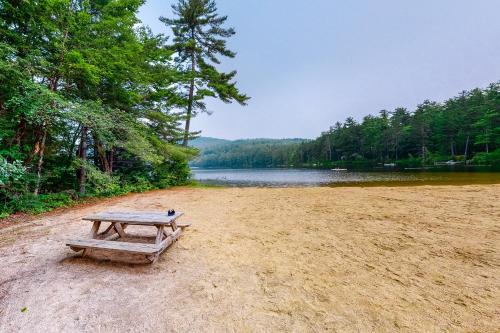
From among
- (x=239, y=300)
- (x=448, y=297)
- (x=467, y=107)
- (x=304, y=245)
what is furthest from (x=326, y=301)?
(x=467, y=107)

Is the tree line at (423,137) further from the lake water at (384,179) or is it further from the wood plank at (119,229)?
the wood plank at (119,229)

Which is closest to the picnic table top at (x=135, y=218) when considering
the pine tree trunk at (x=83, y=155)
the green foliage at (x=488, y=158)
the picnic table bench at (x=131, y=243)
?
the picnic table bench at (x=131, y=243)

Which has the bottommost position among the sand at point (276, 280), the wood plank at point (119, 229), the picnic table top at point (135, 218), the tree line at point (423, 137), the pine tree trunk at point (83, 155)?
the sand at point (276, 280)

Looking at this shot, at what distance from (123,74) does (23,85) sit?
11.2 ft

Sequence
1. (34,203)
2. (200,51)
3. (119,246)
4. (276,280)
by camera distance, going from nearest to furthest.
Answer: (276,280), (119,246), (34,203), (200,51)

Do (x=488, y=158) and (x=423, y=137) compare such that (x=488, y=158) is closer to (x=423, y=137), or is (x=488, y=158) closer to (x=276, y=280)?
(x=423, y=137)

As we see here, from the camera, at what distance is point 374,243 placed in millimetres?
4207

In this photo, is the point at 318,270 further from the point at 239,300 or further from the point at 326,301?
the point at 239,300

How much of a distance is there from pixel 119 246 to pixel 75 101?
23.4 feet

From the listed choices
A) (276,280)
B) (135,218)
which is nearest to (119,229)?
(135,218)

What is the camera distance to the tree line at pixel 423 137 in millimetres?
39250

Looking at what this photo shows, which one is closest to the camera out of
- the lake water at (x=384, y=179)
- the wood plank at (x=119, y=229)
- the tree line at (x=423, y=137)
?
the wood plank at (x=119, y=229)

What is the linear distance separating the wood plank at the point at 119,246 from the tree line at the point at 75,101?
3.06 m

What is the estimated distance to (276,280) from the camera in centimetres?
310
